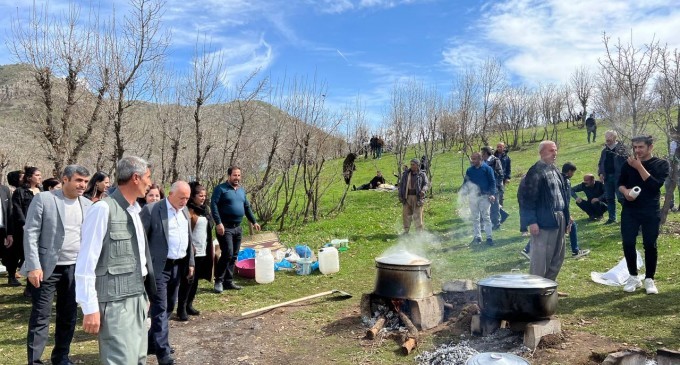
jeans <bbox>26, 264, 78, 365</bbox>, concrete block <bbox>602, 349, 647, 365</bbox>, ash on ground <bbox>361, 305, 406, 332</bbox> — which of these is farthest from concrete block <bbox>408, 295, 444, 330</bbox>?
jeans <bbox>26, 264, 78, 365</bbox>

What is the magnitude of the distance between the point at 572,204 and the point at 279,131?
893 centimetres

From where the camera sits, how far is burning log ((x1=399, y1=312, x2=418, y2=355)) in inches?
182

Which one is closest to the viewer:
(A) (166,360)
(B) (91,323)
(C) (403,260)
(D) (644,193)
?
(B) (91,323)

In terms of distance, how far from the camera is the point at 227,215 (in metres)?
7.21

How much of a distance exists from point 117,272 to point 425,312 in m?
3.50

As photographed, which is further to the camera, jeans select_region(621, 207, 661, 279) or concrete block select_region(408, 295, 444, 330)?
jeans select_region(621, 207, 661, 279)

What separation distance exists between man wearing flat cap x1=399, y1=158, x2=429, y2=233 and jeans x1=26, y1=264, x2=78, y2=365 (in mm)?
7593

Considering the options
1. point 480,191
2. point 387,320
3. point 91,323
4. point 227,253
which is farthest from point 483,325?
point 480,191

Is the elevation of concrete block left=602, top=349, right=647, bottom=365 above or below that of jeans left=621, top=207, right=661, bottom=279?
below

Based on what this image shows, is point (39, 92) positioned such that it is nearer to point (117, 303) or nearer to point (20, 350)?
point (20, 350)

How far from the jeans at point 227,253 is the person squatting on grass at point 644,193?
543cm

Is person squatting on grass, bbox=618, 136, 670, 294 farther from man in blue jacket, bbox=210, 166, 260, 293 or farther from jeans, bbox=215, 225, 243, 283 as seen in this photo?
jeans, bbox=215, 225, 243, 283

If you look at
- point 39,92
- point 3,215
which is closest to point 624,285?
point 3,215

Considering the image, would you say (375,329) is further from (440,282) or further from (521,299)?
(440,282)
